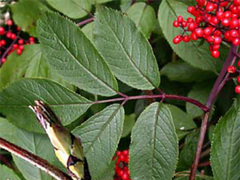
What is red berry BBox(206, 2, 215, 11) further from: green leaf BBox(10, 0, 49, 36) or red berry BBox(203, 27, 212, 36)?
green leaf BBox(10, 0, 49, 36)

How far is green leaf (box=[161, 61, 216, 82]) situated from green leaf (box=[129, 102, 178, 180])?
519mm

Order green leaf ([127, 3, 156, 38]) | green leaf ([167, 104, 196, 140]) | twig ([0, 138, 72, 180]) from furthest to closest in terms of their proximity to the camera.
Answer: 1. green leaf ([167, 104, 196, 140])
2. green leaf ([127, 3, 156, 38])
3. twig ([0, 138, 72, 180])

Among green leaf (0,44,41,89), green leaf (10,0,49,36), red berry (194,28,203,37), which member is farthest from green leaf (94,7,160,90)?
green leaf (10,0,49,36)

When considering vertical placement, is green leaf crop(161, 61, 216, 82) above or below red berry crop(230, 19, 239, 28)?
below

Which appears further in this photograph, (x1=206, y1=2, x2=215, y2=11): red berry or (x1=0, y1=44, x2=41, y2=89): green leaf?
(x1=0, y1=44, x2=41, y2=89): green leaf

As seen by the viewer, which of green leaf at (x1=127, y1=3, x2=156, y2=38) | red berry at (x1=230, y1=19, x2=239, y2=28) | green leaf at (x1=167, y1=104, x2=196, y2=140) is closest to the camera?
red berry at (x1=230, y1=19, x2=239, y2=28)

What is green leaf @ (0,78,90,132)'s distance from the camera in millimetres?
1104

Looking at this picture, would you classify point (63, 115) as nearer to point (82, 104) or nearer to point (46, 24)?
point (82, 104)

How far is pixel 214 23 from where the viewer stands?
1163mm

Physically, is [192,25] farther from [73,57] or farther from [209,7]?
[73,57]

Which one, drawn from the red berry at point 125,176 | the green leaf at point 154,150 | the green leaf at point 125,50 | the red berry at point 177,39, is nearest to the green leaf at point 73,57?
the green leaf at point 125,50

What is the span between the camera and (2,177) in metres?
1.06

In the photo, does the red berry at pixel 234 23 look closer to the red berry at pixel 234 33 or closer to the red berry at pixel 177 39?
the red berry at pixel 234 33

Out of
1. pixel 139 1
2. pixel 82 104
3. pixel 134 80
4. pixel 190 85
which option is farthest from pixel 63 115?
pixel 190 85
